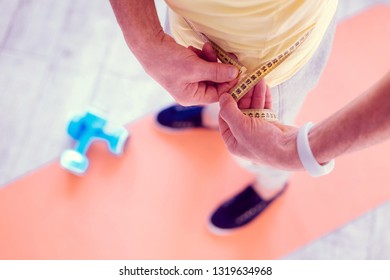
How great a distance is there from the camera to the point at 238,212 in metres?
1.55

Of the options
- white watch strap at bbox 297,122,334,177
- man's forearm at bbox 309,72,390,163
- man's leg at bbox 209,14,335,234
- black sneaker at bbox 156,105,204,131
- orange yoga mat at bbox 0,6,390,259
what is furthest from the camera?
black sneaker at bbox 156,105,204,131

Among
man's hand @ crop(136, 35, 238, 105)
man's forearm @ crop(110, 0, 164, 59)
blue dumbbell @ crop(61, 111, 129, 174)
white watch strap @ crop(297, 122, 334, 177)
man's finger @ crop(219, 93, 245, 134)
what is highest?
man's forearm @ crop(110, 0, 164, 59)

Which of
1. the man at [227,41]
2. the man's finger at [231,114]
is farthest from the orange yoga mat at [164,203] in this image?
the man's finger at [231,114]

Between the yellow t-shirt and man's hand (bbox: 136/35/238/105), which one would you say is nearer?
the yellow t-shirt

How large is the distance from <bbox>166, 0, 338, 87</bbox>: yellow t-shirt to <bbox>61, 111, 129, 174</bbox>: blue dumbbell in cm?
78

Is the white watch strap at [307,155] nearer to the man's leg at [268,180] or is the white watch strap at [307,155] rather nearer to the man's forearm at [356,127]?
the man's forearm at [356,127]

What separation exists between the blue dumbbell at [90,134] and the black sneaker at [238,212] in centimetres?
46

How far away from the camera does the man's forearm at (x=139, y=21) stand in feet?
2.74

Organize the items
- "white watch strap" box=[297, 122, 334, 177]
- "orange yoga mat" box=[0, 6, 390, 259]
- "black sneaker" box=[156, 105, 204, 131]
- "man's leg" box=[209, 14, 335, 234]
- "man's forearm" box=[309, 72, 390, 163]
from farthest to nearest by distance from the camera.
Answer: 1. "black sneaker" box=[156, 105, 204, 131]
2. "orange yoga mat" box=[0, 6, 390, 259]
3. "man's leg" box=[209, 14, 335, 234]
4. "white watch strap" box=[297, 122, 334, 177]
5. "man's forearm" box=[309, 72, 390, 163]

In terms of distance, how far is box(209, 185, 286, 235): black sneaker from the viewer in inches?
61.0

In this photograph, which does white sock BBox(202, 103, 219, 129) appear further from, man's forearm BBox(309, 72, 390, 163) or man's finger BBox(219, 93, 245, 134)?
man's forearm BBox(309, 72, 390, 163)

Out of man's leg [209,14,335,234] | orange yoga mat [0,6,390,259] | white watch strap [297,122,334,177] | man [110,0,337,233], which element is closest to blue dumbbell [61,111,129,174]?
orange yoga mat [0,6,390,259]
